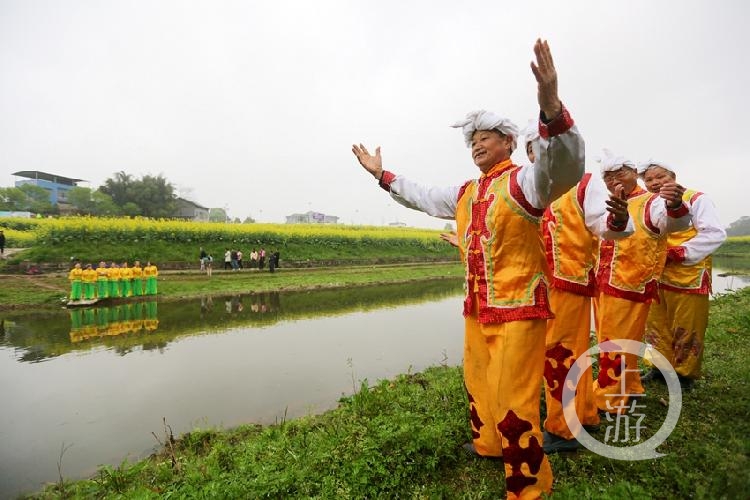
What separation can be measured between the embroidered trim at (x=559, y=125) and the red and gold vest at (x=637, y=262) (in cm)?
202

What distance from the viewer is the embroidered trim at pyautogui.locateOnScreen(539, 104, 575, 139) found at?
5.19ft

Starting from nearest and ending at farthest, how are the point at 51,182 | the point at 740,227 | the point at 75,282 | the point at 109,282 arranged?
the point at 75,282
the point at 109,282
the point at 51,182
the point at 740,227

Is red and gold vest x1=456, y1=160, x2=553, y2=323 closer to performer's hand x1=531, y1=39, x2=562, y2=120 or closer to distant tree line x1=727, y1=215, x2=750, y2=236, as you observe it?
performer's hand x1=531, y1=39, x2=562, y2=120

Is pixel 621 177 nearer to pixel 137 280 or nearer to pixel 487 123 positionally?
pixel 487 123

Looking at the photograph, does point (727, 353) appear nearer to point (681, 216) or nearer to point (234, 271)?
point (681, 216)

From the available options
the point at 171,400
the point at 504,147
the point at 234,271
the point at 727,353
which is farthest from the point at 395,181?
the point at 234,271

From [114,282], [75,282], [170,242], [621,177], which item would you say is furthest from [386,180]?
[170,242]

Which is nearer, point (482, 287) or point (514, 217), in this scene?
point (514, 217)

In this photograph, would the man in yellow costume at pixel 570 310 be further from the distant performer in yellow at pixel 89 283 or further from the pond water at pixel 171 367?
the distant performer in yellow at pixel 89 283

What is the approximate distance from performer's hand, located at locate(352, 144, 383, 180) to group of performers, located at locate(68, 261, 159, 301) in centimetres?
1096

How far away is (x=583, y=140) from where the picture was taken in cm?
163

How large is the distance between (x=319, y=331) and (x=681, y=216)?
6.67 metres

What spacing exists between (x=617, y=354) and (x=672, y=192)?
1.38 metres

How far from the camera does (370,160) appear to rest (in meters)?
3.13
